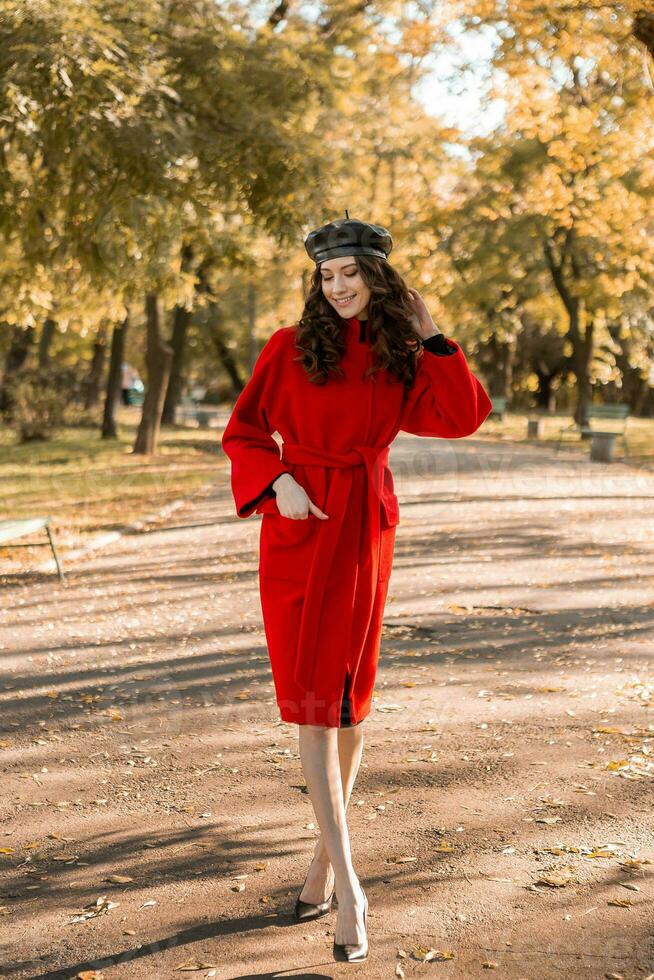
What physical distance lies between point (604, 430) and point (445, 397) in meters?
29.0

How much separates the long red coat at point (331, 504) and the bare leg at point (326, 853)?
14 centimetres

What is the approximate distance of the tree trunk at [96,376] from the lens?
3403 cm

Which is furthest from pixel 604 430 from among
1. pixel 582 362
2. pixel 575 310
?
pixel 575 310

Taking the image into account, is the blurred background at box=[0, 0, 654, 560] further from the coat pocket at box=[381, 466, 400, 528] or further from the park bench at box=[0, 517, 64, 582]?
the coat pocket at box=[381, 466, 400, 528]

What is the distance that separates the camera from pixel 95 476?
20.4 m

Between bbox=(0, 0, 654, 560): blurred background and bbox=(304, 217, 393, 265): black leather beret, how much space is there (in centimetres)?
554

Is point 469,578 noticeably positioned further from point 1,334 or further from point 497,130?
point 1,334

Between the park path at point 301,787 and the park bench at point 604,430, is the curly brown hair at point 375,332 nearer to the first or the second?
the park path at point 301,787

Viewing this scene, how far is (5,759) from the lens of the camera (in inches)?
203

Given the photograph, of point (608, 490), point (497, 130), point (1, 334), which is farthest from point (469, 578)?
point (1, 334)

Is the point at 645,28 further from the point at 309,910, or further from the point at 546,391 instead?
the point at 546,391

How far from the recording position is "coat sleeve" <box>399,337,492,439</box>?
11.6ft

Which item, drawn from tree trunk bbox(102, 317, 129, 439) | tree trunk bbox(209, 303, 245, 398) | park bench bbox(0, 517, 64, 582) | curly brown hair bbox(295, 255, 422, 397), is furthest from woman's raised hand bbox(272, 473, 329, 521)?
tree trunk bbox(209, 303, 245, 398)

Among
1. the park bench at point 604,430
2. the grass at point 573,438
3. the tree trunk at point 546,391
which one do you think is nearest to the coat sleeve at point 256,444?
the park bench at point 604,430
